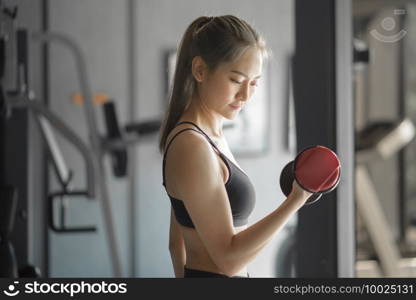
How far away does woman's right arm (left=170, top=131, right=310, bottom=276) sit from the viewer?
0.92m

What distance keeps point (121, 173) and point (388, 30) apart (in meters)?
1.75

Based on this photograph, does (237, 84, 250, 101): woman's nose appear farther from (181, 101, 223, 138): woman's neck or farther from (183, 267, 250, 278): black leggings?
(183, 267, 250, 278): black leggings

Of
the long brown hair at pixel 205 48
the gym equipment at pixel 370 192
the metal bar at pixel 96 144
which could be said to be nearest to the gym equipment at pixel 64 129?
the metal bar at pixel 96 144

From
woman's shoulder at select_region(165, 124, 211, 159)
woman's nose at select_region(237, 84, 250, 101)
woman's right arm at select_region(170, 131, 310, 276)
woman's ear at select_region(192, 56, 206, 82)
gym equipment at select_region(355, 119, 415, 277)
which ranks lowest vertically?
gym equipment at select_region(355, 119, 415, 277)

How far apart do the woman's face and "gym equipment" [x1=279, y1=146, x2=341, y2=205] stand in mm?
125

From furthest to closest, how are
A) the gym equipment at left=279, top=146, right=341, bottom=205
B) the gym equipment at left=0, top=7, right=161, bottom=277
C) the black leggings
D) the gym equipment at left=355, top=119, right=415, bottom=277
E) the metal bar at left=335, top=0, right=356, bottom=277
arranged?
the gym equipment at left=355, top=119, right=415, bottom=277 → the gym equipment at left=0, top=7, right=161, bottom=277 → the metal bar at left=335, top=0, right=356, bottom=277 → the black leggings → the gym equipment at left=279, top=146, right=341, bottom=205

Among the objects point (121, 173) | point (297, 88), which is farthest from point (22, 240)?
point (297, 88)

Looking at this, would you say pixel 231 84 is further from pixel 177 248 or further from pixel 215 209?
pixel 177 248

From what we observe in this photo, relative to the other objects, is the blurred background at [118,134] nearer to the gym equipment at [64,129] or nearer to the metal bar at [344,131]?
the gym equipment at [64,129]

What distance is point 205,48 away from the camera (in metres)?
0.97

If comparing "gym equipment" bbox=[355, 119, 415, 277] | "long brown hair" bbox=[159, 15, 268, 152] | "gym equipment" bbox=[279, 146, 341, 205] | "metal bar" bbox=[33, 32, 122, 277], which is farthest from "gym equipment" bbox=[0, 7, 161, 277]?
"gym equipment" bbox=[279, 146, 341, 205]

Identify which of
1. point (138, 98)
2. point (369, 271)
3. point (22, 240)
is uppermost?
point (138, 98)

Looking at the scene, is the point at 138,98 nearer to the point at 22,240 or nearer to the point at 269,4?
the point at 269,4

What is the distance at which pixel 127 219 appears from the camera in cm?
338
